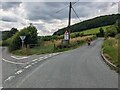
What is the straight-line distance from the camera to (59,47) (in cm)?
4012

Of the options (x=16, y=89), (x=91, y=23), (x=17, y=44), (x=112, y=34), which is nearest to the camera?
(x=16, y=89)

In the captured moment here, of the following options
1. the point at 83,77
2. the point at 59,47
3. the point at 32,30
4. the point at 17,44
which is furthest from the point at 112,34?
the point at 83,77

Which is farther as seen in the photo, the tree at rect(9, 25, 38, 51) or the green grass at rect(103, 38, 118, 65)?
the tree at rect(9, 25, 38, 51)

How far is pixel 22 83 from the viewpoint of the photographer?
10078 mm

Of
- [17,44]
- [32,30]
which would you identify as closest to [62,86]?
[17,44]

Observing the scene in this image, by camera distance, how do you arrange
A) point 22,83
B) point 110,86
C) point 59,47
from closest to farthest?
point 110,86 → point 22,83 → point 59,47

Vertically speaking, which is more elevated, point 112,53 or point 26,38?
point 26,38

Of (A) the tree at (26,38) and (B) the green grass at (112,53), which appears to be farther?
(A) the tree at (26,38)

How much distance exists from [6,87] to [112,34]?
72286 millimetres

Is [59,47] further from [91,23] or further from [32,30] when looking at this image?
[91,23]

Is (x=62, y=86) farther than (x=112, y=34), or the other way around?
(x=112, y=34)

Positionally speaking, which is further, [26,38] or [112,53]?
[26,38]

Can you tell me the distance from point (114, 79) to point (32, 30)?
4657 centimetres

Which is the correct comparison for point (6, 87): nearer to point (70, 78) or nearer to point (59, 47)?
point (70, 78)
